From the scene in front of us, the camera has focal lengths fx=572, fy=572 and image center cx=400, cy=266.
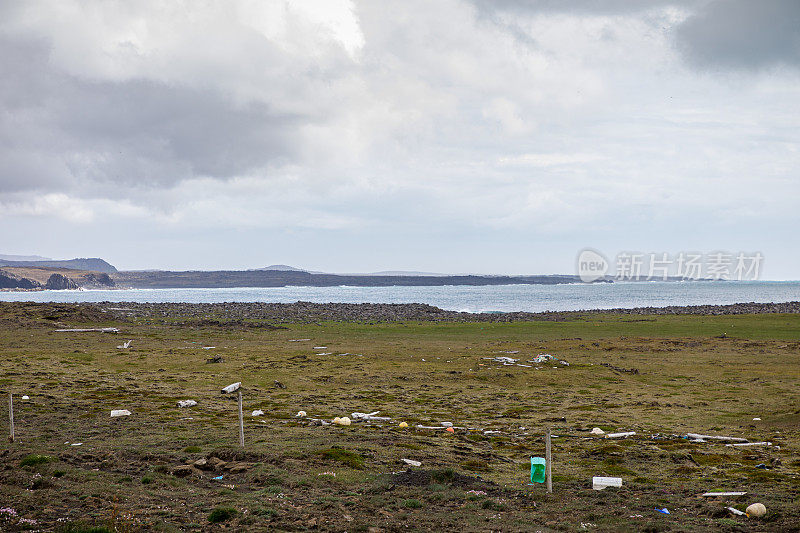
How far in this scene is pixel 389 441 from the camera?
644 inches

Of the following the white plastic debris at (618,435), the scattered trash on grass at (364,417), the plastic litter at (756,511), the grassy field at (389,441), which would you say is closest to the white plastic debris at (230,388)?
the grassy field at (389,441)

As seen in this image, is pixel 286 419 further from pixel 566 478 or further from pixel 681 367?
pixel 681 367

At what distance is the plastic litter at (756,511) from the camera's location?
10.2 metres

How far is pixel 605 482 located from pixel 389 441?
621cm

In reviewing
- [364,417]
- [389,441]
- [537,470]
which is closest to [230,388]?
[364,417]

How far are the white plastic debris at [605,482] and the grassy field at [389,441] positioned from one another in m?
0.24

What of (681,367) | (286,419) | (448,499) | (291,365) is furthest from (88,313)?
(448,499)

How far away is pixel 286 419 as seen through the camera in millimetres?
19734

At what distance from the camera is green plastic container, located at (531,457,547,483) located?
12.5m

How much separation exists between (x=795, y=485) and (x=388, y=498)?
8790 mm

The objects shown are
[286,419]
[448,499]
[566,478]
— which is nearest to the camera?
[448,499]

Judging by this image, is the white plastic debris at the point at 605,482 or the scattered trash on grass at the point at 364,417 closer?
the white plastic debris at the point at 605,482

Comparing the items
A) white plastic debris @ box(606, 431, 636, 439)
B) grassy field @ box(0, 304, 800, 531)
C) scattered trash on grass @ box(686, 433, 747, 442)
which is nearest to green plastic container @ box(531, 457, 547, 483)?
grassy field @ box(0, 304, 800, 531)

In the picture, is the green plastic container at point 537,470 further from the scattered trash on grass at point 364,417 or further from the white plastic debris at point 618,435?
the scattered trash on grass at point 364,417
